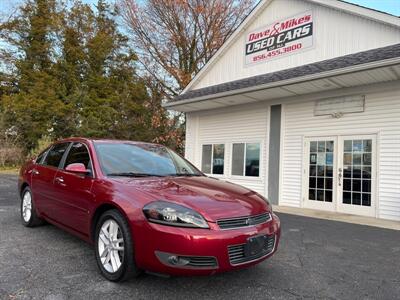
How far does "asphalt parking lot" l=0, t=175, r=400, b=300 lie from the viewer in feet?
10.8

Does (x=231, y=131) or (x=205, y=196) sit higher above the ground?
(x=231, y=131)

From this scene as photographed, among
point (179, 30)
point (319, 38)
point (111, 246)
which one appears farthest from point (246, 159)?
point (179, 30)

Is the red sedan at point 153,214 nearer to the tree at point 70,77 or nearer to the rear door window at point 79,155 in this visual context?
the rear door window at point 79,155

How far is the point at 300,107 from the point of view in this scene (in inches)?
412

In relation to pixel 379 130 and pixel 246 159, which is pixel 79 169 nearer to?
pixel 379 130

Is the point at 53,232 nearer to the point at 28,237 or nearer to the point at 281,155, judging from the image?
the point at 28,237

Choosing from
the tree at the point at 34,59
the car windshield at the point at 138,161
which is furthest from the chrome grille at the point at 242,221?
the tree at the point at 34,59

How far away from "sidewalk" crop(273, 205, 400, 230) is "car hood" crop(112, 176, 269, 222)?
503 cm

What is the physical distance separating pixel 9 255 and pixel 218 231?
2.86m

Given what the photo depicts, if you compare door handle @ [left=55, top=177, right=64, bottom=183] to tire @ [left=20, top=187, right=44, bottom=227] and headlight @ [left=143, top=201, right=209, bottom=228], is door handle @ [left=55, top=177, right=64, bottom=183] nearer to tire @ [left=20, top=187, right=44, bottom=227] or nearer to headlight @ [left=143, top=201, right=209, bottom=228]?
tire @ [left=20, top=187, right=44, bottom=227]

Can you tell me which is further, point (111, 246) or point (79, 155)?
point (79, 155)

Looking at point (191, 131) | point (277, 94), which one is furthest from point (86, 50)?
point (277, 94)

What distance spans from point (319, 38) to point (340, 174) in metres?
4.14

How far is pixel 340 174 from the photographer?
31.0 feet
